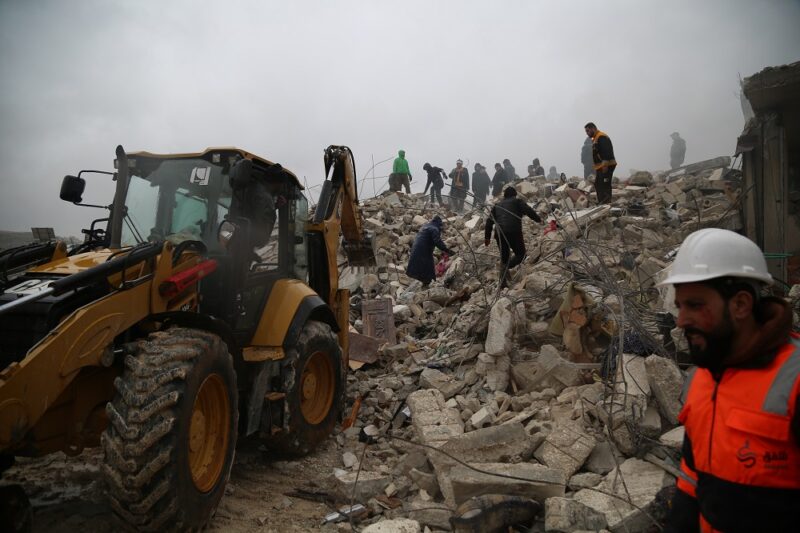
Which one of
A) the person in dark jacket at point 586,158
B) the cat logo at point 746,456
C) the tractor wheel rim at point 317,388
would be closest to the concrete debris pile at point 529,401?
the tractor wheel rim at point 317,388

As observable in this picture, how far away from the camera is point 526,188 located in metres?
14.7

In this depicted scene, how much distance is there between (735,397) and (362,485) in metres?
2.76

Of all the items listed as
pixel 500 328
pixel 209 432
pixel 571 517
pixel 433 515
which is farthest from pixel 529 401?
pixel 209 432

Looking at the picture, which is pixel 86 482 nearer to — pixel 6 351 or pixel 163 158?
pixel 6 351

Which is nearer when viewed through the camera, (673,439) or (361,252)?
(673,439)

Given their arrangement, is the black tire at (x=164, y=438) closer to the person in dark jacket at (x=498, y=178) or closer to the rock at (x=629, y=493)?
the rock at (x=629, y=493)

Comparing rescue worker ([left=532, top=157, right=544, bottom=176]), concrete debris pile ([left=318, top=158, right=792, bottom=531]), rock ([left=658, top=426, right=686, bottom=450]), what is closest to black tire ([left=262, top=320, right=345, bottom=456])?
concrete debris pile ([left=318, top=158, right=792, bottom=531])

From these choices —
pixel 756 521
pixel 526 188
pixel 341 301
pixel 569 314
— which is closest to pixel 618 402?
pixel 569 314

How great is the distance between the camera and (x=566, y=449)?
349 cm

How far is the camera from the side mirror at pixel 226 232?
142 inches

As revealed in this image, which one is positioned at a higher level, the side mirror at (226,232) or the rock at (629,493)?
the side mirror at (226,232)

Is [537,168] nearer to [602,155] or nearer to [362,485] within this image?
[602,155]

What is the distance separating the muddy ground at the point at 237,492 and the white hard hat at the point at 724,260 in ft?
8.67

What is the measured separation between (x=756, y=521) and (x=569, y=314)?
3651mm
